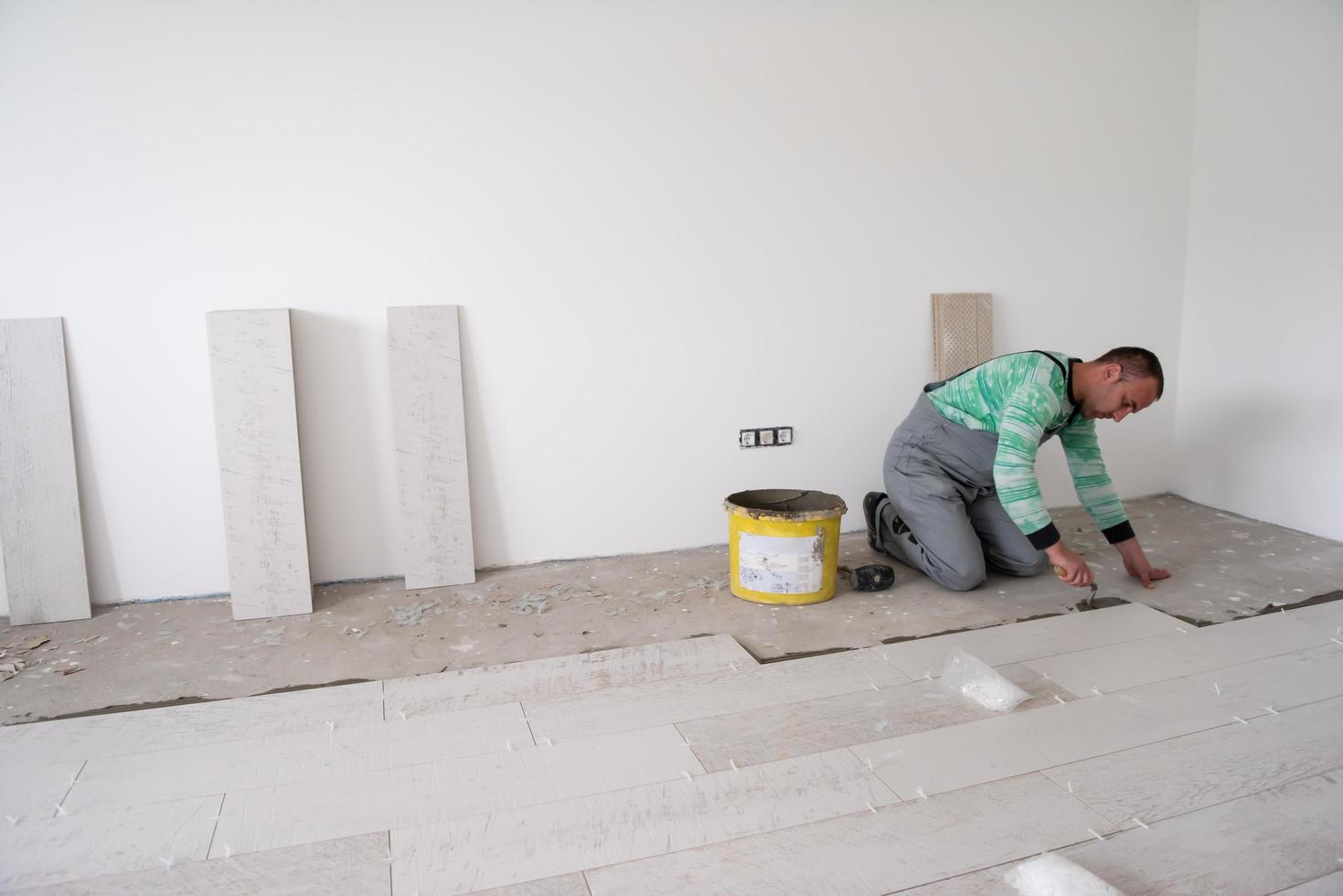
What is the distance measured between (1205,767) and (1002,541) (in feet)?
4.43

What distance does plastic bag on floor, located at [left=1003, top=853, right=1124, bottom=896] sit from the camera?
1392 millimetres

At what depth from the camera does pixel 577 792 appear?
1.76 meters

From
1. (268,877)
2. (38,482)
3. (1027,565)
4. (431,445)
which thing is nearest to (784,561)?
(1027,565)

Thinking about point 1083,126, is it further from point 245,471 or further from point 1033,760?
point 245,471

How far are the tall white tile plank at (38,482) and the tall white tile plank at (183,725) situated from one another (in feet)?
2.89

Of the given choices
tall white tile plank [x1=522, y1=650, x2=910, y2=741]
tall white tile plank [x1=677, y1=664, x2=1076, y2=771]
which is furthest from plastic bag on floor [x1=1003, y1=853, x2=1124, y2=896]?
tall white tile plank [x1=522, y1=650, x2=910, y2=741]

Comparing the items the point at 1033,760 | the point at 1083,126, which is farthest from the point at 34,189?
the point at 1083,126

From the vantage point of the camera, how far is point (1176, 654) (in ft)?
7.89

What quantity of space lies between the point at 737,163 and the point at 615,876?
2.71m

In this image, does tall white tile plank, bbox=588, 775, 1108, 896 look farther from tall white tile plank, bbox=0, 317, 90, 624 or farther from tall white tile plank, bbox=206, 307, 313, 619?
tall white tile plank, bbox=0, 317, 90, 624

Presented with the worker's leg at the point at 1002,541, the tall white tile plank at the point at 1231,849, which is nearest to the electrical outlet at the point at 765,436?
the worker's leg at the point at 1002,541

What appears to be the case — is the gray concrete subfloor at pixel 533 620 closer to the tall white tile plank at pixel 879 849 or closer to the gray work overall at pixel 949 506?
the gray work overall at pixel 949 506

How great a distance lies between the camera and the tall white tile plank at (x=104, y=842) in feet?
5.07

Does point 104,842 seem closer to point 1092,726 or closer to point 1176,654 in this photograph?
point 1092,726
